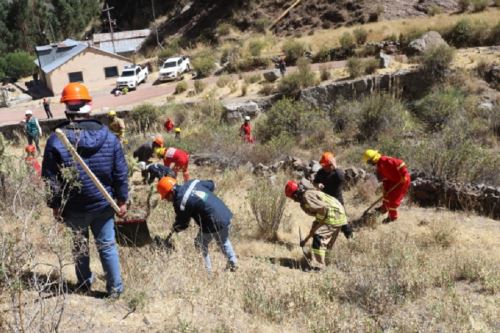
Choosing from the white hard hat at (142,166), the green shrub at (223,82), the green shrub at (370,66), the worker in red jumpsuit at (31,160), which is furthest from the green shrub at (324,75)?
the worker in red jumpsuit at (31,160)

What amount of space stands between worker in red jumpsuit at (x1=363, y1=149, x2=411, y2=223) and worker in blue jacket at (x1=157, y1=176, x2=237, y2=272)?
2919 mm

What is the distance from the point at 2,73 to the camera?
3806cm

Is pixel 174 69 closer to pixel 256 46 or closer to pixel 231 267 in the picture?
pixel 256 46

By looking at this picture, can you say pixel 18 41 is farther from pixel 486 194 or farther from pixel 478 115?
pixel 486 194

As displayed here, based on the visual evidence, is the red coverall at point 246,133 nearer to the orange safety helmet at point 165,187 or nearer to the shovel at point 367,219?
the shovel at point 367,219

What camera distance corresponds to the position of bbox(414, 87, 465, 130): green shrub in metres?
12.5

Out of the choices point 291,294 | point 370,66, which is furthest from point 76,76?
point 291,294

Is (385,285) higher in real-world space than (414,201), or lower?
higher

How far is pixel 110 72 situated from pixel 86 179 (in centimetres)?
3019

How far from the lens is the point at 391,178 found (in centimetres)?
670

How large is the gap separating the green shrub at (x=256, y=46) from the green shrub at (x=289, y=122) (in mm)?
11878

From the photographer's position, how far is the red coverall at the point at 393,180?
6.58 meters

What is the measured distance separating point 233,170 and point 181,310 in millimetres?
6294

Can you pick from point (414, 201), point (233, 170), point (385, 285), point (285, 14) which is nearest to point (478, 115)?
point (414, 201)
